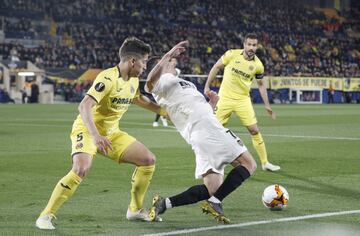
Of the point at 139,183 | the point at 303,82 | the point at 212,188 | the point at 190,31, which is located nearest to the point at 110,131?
the point at 139,183

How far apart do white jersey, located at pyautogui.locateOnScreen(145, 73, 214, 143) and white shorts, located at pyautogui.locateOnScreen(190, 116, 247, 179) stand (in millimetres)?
93

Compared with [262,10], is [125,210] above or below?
above

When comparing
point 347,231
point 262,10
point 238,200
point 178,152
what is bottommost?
point 262,10

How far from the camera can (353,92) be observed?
53.2 meters

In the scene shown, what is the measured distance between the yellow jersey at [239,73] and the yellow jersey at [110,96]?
219 inches

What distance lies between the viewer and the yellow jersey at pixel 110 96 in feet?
23.1

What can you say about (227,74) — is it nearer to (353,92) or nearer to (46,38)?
(46,38)

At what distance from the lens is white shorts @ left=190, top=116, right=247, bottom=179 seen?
292 inches

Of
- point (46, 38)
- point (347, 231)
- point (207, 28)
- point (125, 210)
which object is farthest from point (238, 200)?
point (207, 28)

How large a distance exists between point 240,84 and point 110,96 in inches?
241

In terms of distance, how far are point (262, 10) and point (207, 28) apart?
26.5ft

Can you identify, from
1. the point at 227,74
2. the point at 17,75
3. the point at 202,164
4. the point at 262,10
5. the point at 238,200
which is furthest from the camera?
the point at 262,10

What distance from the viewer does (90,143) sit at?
721cm

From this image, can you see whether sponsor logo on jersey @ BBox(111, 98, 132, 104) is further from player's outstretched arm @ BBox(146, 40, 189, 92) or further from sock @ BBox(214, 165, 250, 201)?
sock @ BBox(214, 165, 250, 201)
